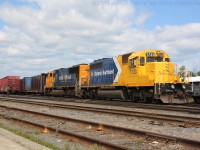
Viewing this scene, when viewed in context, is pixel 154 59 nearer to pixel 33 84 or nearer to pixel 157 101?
pixel 157 101

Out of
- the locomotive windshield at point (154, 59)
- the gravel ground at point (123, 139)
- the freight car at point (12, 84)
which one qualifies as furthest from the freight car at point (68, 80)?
the gravel ground at point (123, 139)

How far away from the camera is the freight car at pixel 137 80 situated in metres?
19.2

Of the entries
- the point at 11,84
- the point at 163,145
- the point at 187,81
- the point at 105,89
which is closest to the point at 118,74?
the point at 105,89

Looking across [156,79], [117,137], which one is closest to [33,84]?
[156,79]

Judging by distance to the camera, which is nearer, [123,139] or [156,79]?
[123,139]

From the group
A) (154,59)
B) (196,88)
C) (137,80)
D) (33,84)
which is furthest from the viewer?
(33,84)

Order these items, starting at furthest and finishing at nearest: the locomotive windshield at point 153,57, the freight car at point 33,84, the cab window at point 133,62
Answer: the freight car at point 33,84
the cab window at point 133,62
the locomotive windshield at point 153,57

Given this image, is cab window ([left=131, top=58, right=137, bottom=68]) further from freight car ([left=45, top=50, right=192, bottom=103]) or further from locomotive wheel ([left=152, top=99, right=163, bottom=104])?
locomotive wheel ([left=152, top=99, right=163, bottom=104])

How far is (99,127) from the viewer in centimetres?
930

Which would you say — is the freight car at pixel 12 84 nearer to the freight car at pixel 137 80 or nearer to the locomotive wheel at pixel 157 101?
the freight car at pixel 137 80

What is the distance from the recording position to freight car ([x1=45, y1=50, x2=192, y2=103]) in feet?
62.9

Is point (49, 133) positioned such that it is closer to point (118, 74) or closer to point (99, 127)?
point (99, 127)

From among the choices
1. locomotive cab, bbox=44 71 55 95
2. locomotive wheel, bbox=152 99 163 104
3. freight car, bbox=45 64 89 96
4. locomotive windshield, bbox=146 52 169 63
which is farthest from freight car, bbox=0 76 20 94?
locomotive wheel, bbox=152 99 163 104

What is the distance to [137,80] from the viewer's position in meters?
20.6
